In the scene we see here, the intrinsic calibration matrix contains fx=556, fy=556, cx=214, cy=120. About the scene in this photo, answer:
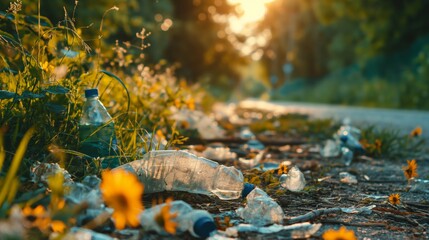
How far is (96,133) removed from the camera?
275 centimetres

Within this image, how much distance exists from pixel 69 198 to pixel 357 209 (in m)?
1.29

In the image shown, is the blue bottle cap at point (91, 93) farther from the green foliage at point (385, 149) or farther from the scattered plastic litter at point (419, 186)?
the green foliage at point (385, 149)

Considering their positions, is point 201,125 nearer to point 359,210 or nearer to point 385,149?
point 385,149

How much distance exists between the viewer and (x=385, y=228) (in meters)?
2.18

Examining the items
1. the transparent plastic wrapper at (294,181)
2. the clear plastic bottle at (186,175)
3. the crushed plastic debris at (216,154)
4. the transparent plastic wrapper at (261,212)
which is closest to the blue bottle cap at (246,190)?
the clear plastic bottle at (186,175)

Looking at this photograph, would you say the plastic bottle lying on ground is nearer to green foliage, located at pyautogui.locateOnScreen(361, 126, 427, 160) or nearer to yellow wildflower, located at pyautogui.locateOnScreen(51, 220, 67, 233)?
yellow wildflower, located at pyautogui.locateOnScreen(51, 220, 67, 233)

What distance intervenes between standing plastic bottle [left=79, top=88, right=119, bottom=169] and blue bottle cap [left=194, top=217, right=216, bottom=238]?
935mm

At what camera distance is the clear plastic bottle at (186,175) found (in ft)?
7.95

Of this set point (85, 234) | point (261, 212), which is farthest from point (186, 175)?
point (85, 234)

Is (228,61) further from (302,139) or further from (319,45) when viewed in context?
(302,139)

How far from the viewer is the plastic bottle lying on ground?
181 cm

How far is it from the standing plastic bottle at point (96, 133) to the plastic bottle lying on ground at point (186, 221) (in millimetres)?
859

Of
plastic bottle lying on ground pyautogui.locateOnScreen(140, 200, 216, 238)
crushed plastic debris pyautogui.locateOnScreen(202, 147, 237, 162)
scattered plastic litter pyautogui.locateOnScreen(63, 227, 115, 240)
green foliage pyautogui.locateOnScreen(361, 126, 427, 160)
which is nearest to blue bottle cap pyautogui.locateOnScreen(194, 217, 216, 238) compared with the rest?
plastic bottle lying on ground pyautogui.locateOnScreen(140, 200, 216, 238)

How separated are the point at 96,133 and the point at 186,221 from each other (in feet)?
3.43
